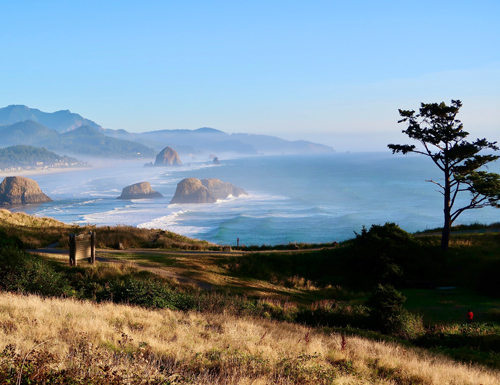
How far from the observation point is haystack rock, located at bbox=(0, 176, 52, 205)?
122562mm

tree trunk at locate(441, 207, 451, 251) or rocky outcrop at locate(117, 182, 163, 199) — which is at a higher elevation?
rocky outcrop at locate(117, 182, 163, 199)

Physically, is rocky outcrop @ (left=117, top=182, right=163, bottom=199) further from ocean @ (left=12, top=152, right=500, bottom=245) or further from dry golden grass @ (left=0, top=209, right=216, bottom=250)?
dry golden grass @ (left=0, top=209, right=216, bottom=250)

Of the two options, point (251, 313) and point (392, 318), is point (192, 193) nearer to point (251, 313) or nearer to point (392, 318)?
point (251, 313)

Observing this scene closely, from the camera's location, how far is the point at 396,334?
13.0 m

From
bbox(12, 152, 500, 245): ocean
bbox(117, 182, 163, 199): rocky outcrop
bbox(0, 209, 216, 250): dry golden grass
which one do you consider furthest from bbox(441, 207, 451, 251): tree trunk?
bbox(117, 182, 163, 199): rocky outcrop

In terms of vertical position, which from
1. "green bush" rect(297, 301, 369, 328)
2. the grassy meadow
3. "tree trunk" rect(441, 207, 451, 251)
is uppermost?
"tree trunk" rect(441, 207, 451, 251)

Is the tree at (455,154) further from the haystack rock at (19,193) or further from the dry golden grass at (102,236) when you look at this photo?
the haystack rock at (19,193)

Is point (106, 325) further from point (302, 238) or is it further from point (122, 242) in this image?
point (302, 238)

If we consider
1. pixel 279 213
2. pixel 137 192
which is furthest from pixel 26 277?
pixel 137 192

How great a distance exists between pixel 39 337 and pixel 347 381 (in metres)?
6.23

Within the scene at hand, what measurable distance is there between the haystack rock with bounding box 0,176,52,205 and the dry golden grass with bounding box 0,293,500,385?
133 m

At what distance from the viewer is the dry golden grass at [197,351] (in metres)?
6.23

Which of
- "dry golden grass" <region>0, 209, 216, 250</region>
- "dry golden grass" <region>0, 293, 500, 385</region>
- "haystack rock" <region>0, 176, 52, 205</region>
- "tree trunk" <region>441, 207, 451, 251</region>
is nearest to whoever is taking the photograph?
"dry golden grass" <region>0, 293, 500, 385</region>

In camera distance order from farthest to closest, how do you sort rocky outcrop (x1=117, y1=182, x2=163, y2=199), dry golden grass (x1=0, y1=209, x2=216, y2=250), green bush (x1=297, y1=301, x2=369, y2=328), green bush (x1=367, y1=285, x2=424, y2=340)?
rocky outcrop (x1=117, y1=182, x2=163, y2=199)
dry golden grass (x1=0, y1=209, x2=216, y2=250)
green bush (x1=297, y1=301, x2=369, y2=328)
green bush (x1=367, y1=285, x2=424, y2=340)
